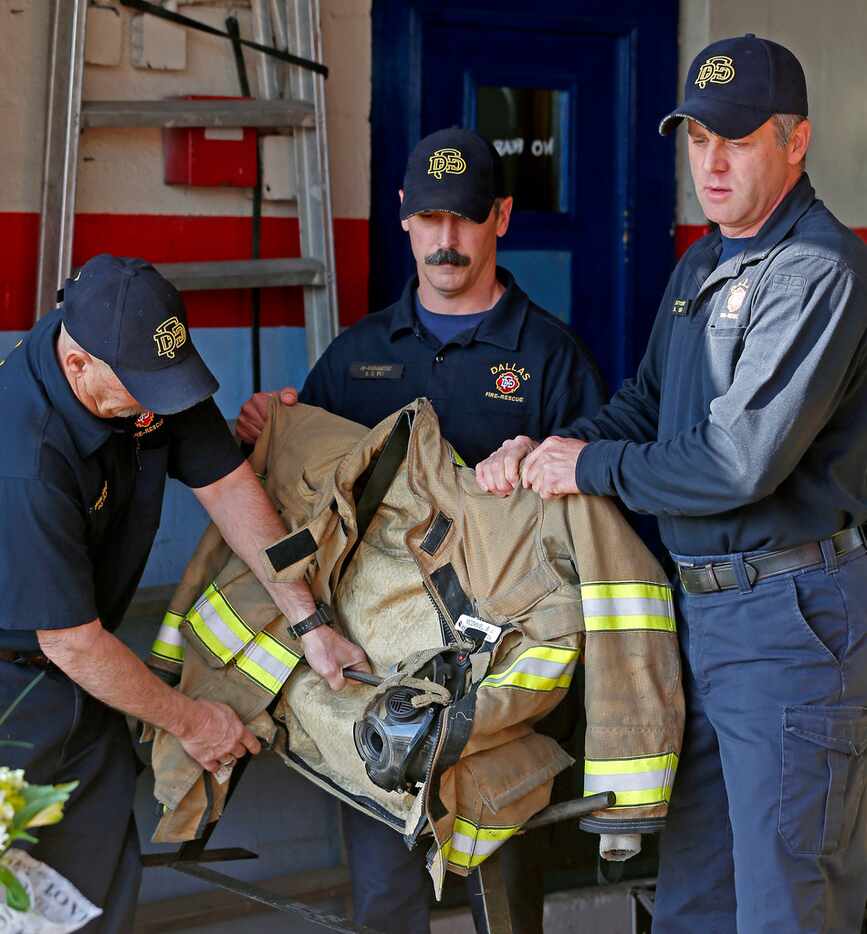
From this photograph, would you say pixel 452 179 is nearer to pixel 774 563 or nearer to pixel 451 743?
pixel 774 563

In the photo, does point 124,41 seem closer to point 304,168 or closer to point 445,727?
point 304,168

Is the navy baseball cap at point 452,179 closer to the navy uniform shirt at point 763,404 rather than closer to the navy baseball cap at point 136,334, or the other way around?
the navy uniform shirt at point 763,404

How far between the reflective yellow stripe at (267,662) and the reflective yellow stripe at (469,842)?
56 centimetres

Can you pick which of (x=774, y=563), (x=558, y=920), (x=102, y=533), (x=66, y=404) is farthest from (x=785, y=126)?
(x=558, y=920)

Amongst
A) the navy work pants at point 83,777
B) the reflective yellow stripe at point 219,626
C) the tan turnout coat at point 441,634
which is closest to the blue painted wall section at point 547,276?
the tan turnout coat at point 441,634

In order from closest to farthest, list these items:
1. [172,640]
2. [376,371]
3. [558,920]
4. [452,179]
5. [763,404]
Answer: [763,404] → [172,640] → [452,179] → [376,371] → [558,920]

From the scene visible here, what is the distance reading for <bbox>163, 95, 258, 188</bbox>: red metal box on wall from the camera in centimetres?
395

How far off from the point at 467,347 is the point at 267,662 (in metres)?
1.02

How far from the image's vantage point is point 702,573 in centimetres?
267

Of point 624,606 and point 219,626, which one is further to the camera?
point 219,626

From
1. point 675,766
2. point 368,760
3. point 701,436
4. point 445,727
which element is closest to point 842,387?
point 701,436

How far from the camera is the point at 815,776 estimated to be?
2.52 meters

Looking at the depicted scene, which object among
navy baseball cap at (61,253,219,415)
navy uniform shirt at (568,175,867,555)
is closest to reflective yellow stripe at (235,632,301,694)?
navy baseball cap at (61,253,219,415)

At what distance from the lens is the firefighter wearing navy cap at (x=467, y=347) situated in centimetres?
341
